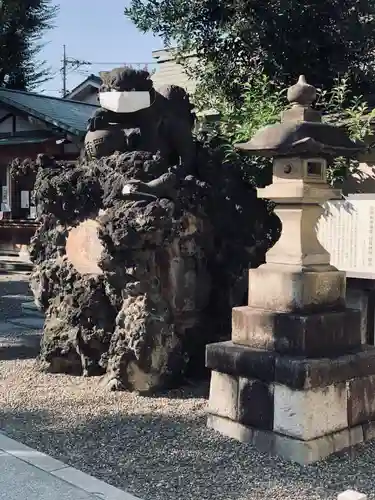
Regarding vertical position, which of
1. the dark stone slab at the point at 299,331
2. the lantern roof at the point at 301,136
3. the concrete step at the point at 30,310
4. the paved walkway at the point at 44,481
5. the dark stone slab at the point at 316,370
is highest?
the lantern roof at the point at 301,136

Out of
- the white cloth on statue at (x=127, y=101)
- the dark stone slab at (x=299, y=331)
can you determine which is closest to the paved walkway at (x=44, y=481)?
the dark stone slab at (x=299, y=331)

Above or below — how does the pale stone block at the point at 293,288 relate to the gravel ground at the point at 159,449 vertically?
above

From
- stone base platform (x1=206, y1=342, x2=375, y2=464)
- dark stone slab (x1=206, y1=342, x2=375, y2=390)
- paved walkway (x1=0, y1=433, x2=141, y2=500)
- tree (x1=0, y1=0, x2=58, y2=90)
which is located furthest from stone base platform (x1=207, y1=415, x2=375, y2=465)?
tree (x1=0, y1=0, x2=58, y2=90)

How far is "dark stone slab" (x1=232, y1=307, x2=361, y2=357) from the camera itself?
490 cm

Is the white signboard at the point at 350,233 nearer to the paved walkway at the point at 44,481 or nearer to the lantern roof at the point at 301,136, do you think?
the lantern roof at the point at 301,136

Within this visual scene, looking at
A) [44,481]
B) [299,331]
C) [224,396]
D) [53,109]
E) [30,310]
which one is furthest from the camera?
[53,109]

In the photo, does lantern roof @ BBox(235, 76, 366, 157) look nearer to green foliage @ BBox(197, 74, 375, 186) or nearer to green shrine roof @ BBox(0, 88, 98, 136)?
green foliage @ BBox(197, 74, 375, 186)

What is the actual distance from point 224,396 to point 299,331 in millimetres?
867

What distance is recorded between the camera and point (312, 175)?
16.9 feet

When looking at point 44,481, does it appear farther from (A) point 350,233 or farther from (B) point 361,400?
(A) point 350,233

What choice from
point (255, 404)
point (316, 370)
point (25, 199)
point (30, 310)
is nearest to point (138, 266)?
point (255, 404)

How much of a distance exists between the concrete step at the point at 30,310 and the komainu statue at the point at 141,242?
367 centimetres

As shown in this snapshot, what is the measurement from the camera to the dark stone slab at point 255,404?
4941 millimetres

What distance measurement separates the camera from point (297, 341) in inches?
193
